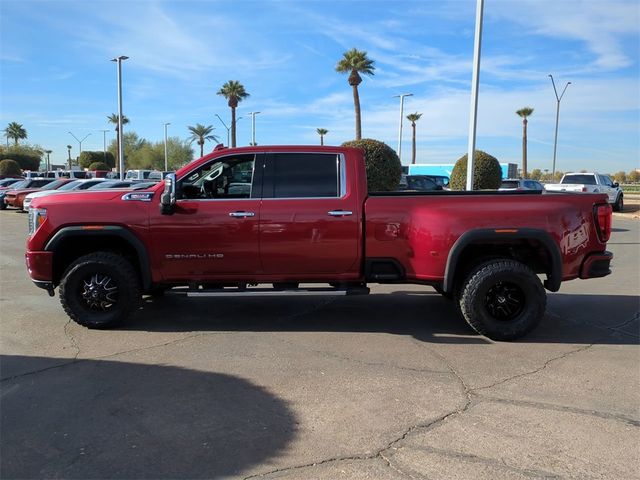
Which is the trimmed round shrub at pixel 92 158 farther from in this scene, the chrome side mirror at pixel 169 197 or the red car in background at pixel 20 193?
the chrome side mirror at pixel 169 197

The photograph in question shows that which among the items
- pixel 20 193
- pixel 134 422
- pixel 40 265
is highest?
pixel 20 193

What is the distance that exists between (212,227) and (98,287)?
4.74 feet

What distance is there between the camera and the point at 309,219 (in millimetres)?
5656

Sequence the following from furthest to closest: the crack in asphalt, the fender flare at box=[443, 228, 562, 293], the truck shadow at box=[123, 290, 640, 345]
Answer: the truck shadow at box=[123, 290, 640, 345], the fender flare at box=[443, 228, 562, 293], the crack in asphalt

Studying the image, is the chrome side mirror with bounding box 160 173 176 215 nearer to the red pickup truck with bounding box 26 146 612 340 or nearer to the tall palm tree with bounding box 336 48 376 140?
the red pickup truck with bounding box 26 146 612 340

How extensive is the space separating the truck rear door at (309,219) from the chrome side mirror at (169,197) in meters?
0.97

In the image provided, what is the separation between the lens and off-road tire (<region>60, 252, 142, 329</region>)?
5766 mm

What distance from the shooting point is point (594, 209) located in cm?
567

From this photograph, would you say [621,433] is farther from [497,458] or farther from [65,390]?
[65,390]

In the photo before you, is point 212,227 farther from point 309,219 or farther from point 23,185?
point 23,185

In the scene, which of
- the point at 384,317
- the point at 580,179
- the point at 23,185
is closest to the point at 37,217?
the point at 384,317

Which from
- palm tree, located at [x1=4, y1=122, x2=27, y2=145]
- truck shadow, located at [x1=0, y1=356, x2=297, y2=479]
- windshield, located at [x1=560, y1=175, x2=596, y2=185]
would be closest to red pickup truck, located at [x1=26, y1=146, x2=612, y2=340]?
truck shadow, located at [x1=0, y1=356, x2=297, y2=479]

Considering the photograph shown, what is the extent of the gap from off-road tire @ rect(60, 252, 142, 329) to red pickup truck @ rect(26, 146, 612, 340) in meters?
0.01

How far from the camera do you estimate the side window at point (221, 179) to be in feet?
19.2
